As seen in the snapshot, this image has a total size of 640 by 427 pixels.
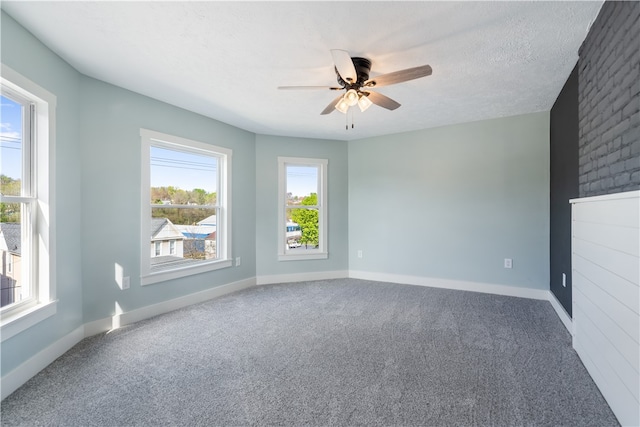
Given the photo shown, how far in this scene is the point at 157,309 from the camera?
10.7ft

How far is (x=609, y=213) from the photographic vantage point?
1689 millimetres

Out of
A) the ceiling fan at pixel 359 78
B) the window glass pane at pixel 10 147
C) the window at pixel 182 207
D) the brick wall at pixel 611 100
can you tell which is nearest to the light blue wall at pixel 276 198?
the window at pixel 182 207

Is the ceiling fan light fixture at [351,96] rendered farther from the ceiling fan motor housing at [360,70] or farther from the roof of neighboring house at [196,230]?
the roof of neighboring house at [196,230]

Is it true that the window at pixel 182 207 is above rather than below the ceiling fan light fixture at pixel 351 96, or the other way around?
below

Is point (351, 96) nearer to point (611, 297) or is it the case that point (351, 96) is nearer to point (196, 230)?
point (611, 297)

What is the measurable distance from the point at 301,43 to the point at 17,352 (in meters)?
2.86

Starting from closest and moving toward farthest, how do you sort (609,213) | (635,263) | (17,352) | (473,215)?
(635,263)
(609,213)
(17,352)
(473,215)

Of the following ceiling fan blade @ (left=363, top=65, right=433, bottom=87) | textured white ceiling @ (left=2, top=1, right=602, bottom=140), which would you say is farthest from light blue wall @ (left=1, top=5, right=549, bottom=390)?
ceiling fan blade @ (left=363, top=65, right=433, bottom=87)

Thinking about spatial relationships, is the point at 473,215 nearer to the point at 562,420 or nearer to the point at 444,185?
the point at 444,185

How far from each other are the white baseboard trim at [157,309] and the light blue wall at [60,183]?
0.60ft

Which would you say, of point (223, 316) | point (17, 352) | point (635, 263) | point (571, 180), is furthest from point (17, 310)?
point (571, 180)

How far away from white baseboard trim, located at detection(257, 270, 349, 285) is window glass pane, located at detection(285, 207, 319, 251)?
1.45ft

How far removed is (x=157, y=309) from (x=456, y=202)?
4.15 meters

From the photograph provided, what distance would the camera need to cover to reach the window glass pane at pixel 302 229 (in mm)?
4855
